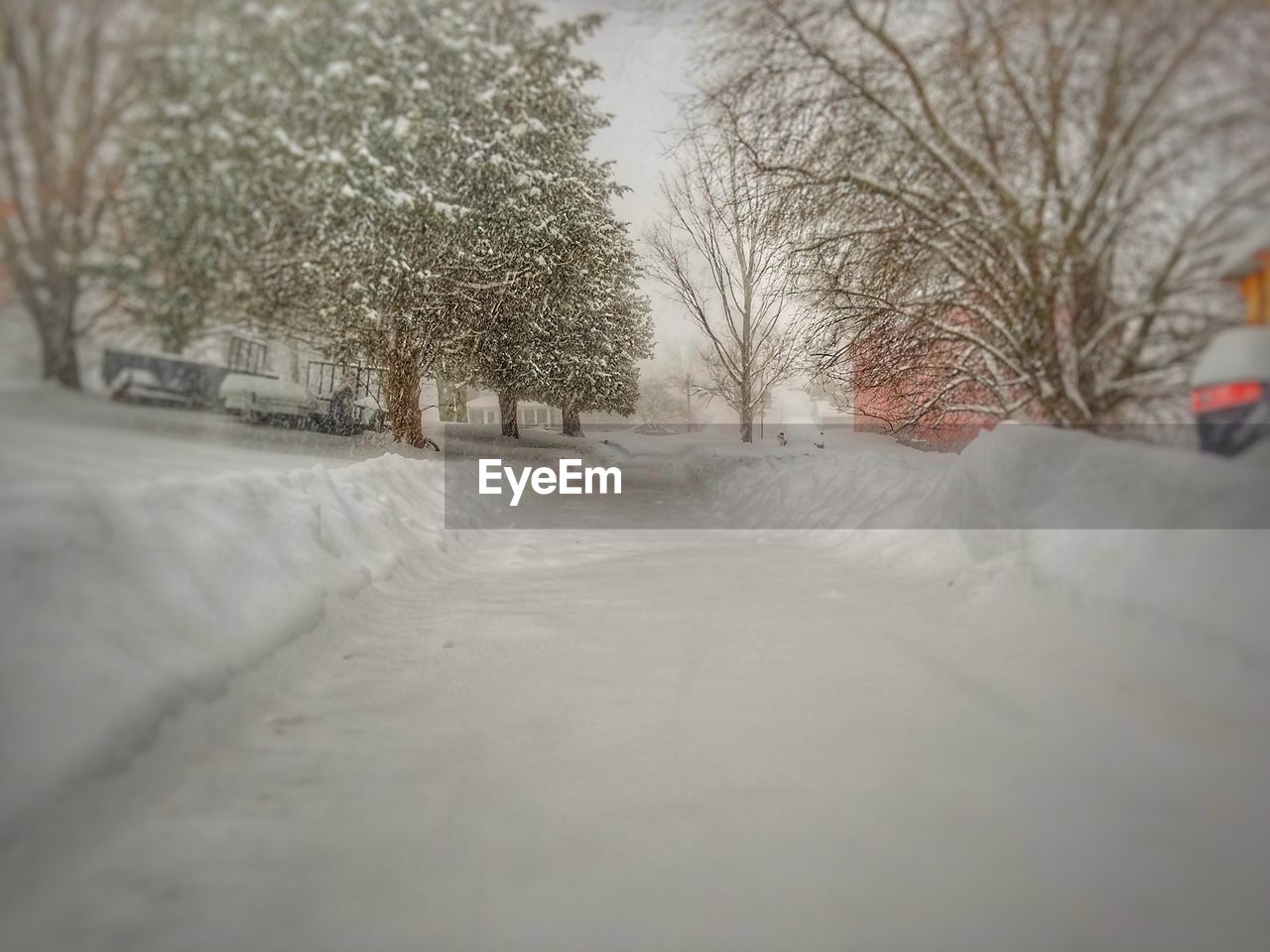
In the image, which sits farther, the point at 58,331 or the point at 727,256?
the point at 727,256

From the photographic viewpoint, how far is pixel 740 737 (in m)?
1.90

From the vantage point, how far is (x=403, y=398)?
820 cm

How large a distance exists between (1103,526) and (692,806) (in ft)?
6.06

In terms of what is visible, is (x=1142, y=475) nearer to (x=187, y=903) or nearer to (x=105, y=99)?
(x=187, y=903)

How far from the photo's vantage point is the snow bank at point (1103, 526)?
1.71 metres

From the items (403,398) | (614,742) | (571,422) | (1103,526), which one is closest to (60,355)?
(614,742)

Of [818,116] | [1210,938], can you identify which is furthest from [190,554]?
[818,116]

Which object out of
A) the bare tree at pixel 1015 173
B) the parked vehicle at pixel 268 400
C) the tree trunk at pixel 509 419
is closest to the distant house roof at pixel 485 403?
the tree trunk at pixel 509 419

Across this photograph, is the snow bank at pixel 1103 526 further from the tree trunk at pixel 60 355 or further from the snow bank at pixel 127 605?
the tree trunk at pixel 60 355

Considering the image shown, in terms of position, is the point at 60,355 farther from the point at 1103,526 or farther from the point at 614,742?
the point at 1103,526

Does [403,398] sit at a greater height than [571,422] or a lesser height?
greater

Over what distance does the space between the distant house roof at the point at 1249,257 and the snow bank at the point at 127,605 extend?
3078 millimetres

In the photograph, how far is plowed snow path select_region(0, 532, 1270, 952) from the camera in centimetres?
118

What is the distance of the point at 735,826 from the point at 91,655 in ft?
5.42
